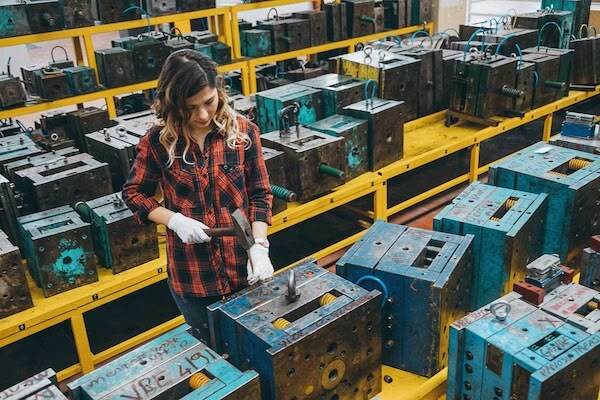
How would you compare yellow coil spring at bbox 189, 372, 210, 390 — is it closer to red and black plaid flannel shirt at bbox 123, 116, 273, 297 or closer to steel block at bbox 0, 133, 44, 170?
red and black plaid flannel shirt at bbox 123, 116, 273, 297

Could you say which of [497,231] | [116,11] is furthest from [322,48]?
[497,231]

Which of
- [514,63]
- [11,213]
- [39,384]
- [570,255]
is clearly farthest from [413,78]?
[39,384]

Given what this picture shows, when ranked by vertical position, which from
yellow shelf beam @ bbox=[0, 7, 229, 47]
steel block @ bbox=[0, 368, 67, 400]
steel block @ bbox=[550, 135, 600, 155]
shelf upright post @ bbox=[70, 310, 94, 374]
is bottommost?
shelf upright post @ bbox=[70, 310, 94, 374]

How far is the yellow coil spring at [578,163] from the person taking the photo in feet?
6.74

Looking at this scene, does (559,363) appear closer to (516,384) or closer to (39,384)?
(516,384)

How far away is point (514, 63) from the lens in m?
3.48

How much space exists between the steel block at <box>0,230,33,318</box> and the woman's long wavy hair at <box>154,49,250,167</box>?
0.83m

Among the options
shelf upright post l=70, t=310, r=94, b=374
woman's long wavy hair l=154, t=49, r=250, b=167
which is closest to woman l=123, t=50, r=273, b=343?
woman's long wavy hair l=154, t=49, r=250, b=167

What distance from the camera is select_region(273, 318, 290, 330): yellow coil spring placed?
1281 mm

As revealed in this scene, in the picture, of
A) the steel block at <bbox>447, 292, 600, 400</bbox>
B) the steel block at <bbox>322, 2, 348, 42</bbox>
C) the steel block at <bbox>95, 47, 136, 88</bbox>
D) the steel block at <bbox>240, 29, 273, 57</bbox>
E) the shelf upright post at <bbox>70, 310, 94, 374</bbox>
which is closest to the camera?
the steel block at <bbox>447, 292, 600, 400</bbox>

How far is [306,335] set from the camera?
4.03 ft

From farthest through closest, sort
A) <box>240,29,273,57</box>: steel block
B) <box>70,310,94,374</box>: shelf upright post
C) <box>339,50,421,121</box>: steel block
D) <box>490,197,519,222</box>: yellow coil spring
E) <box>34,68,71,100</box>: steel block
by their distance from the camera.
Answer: <box>240,29,273,57</box>: steel block, <box>34,68,71,100</box>: steel block, <box>339,50,421,121</box>: steel block, <box>70,310,94,374</box>: shelf upright post, <box>490,197,519,222</box>: yellow coil spring

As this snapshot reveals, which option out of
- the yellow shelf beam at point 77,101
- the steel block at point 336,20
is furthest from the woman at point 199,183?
the steel block at point 336,20

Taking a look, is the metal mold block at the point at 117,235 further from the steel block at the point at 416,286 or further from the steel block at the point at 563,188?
the steel block at the point at 563,188
